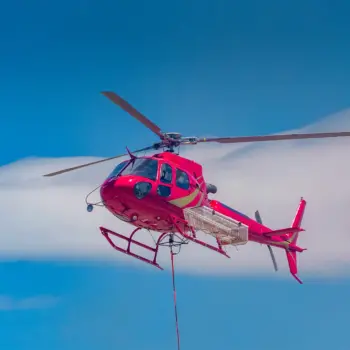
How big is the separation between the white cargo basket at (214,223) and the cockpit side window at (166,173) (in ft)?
8.08

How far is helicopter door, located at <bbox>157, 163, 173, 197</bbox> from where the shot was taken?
41.9 m

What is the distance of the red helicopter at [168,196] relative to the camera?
4097 cm

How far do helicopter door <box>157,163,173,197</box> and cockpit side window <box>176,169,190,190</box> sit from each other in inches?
29.8

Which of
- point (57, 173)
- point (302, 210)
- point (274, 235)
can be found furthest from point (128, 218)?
point (302, 210)

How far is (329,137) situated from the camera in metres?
42.9

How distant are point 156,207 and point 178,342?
8629 mm

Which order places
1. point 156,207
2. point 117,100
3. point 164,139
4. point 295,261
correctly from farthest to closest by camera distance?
point 295,261 → point 164,139 → point 156,207 → point 117,100

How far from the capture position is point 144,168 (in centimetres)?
4175

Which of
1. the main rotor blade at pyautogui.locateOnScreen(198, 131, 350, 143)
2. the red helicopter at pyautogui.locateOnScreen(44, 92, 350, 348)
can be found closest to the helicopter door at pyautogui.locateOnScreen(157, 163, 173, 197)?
the red helicopter at pyautogui.locateOnScreen(44, 92, 350, 348)

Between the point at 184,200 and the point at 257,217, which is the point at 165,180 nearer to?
the point at 184,200

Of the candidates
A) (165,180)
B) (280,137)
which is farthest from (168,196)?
(280,137)

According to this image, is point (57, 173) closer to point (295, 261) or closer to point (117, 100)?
point (117, 100)

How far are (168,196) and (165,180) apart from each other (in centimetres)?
107

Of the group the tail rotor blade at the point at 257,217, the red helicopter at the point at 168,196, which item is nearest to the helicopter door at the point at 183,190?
the red helicopter at the point at 168,196
